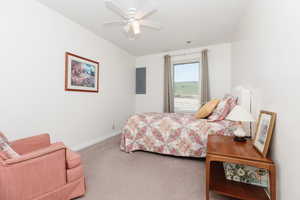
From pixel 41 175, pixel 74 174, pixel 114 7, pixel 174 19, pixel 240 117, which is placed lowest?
pixel 74 174

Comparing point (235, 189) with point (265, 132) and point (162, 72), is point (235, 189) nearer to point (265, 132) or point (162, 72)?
point (265, 132)

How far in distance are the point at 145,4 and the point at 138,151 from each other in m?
2.61

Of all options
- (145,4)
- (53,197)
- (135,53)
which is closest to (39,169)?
(53,197)

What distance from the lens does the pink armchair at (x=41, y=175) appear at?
1.05 m

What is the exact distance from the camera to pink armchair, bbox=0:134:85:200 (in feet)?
3.45

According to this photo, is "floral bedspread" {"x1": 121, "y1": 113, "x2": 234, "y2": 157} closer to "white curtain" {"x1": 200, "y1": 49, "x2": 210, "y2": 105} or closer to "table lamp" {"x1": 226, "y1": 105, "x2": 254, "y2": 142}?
"table lamp" {"x1": 226, "y1": 105, "x2": 254, "y2": 142}

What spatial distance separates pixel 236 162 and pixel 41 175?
172 centimetres

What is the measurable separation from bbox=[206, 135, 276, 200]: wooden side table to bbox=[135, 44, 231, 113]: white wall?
2581 mm

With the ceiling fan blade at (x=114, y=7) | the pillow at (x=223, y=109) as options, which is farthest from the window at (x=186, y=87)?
the ceiling fan blade at (x=114, y=7)

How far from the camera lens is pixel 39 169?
1.19 meters

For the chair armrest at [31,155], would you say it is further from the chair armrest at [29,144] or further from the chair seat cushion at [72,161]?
the chair armrest at [29,144]

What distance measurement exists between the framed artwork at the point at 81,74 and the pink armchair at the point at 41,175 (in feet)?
4.43

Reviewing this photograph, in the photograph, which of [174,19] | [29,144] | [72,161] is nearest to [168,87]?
[174,19]

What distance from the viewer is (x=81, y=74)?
9.27ft
